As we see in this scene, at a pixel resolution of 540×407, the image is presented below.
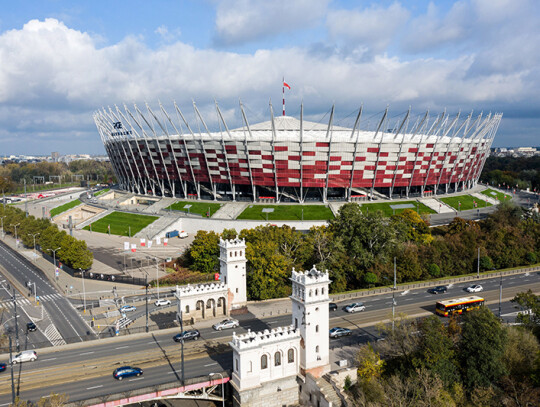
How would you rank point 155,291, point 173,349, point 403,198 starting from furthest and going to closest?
point 403,198 < point 155,291 < point 173,349

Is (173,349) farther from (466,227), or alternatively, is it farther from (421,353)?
(466,227)

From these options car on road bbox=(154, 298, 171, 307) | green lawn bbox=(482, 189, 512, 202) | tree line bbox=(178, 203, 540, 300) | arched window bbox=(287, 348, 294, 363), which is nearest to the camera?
arched window bbox=(287, 348, 294, 363)

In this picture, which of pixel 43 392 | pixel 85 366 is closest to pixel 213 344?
pixel 85 366

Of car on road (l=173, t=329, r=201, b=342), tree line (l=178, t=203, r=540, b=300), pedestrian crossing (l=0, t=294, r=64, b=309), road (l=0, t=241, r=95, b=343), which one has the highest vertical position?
tree line (l=178, t=203, r=540, b=300)

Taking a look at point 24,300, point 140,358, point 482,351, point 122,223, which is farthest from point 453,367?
point 122,223

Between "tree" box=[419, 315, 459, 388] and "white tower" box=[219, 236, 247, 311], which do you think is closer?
"tree" box=[419, 315, 459, 388]

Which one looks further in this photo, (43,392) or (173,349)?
(173,349)

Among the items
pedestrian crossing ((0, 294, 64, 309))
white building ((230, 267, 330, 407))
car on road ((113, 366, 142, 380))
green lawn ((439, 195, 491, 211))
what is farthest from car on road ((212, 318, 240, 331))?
green lawn ((439, 195, 491, 211))

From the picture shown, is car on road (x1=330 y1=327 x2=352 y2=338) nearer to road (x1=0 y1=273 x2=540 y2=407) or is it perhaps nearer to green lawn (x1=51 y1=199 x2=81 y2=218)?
road (x1=0 y1=273 x2=540 y2=407)
